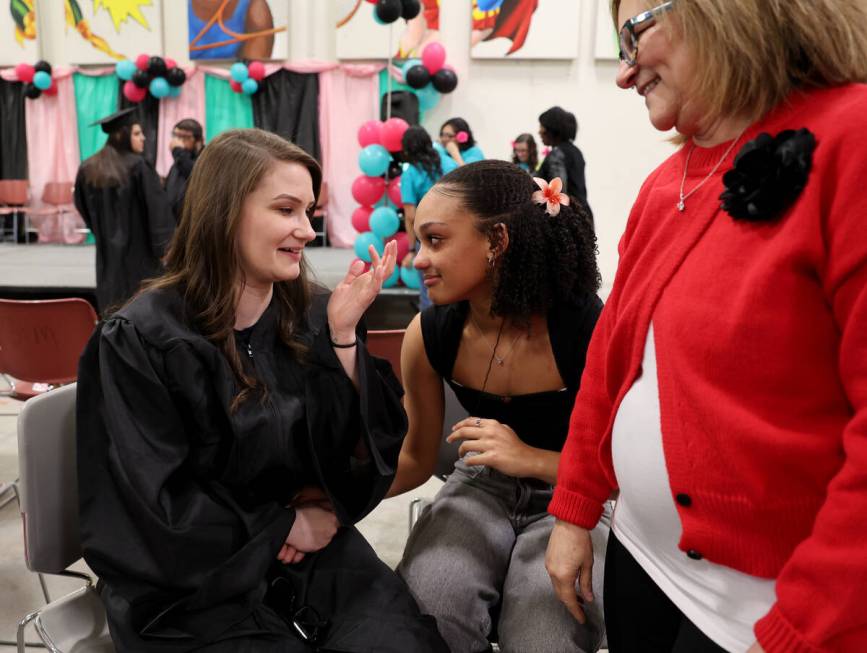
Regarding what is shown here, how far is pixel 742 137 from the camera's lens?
0.88 meters

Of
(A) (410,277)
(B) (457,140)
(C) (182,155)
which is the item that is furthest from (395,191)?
(C) (182,155)

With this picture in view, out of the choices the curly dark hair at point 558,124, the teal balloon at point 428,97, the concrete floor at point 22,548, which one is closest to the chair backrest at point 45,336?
the concrete floor at point 22,548

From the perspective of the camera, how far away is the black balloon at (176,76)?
870 cm

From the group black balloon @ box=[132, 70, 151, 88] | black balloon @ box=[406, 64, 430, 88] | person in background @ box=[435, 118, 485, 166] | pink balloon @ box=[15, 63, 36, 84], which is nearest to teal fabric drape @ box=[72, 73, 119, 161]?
black balloon @ box=[132, 70, 151, 88]

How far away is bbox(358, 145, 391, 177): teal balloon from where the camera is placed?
575cm

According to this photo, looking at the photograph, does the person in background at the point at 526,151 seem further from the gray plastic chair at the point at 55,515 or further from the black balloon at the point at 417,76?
the gray plastic chair at the point at 55,515

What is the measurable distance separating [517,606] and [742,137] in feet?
3.15

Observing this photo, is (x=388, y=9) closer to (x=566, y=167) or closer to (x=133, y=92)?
(x=566, y=167)

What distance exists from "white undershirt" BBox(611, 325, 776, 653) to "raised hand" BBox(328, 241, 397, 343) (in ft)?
2.22

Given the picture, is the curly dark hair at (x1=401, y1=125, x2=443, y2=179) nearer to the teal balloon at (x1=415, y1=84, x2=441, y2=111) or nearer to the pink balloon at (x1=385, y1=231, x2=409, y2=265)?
the pink balloon at (x1=385, y1=231, x2=409, y2=265)

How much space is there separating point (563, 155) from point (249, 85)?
15.8 ft

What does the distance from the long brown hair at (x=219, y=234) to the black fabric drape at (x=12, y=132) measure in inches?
381

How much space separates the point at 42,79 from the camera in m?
8.96

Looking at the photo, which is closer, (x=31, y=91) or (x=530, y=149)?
(x=530, y=149)
